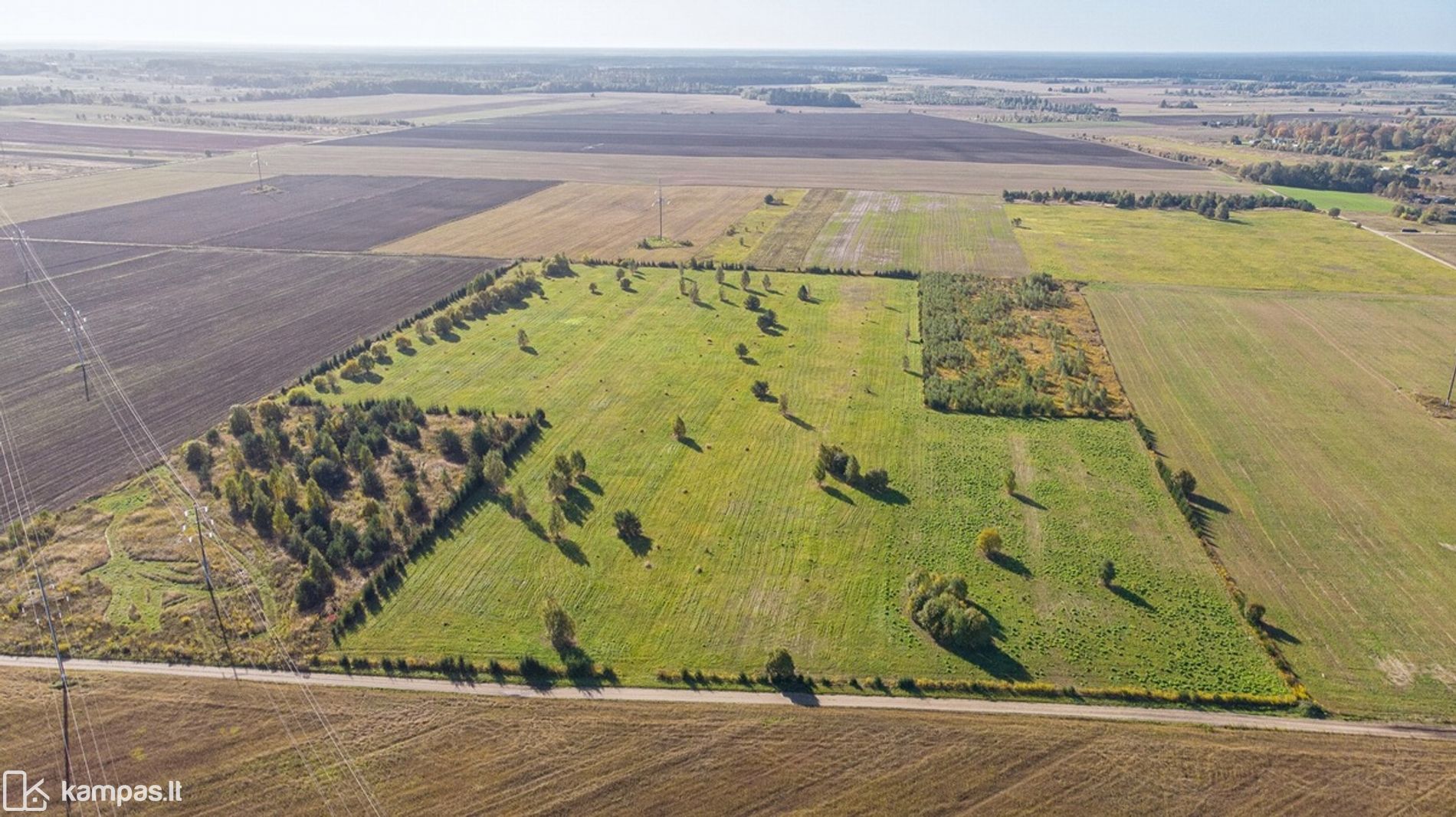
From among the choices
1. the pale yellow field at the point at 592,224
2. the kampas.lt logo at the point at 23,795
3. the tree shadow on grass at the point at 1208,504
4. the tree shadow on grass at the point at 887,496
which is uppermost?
the pale yellow field at the point at 592,224

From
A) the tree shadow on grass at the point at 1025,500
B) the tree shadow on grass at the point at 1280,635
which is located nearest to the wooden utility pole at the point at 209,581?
the tree shadow on grass at the point at 1025,500

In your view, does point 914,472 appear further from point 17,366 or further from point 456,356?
point 17,366

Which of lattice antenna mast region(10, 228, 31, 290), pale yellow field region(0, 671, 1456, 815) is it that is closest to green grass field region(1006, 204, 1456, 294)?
pale yellow field region(0, 671, 1456, 815)

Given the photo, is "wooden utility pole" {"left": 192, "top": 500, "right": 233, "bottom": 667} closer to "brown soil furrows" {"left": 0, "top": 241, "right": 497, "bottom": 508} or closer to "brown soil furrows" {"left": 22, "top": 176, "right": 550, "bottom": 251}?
"brown soil furrows" {"left": 0, "top": 241, "right": 497, "bottom": 508}

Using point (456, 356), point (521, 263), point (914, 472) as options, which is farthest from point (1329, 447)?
point (521, 263)

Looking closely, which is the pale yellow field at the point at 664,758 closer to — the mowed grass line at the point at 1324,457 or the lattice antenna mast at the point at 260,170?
the mowed grass line at the point at 1324,457
